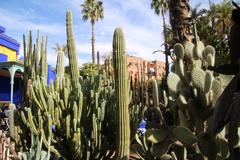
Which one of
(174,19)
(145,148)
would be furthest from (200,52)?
(174,19)

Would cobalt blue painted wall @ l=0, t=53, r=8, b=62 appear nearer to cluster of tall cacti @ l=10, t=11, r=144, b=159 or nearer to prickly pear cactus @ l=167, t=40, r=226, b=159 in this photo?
cluster of tall cacti @ l=10, t=11, r=144, b=159

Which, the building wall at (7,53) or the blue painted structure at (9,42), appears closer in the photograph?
the blue painted structure at (9,42)

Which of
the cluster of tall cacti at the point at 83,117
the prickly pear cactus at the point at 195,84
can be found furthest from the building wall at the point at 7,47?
the prickly pear cactus at the point at 195,84

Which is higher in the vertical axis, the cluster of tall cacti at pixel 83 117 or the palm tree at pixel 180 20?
the palm tree at pixel 180 20

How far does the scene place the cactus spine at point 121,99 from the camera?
5.08 metres

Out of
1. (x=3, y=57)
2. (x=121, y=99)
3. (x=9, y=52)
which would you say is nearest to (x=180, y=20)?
(x=121, y=99)

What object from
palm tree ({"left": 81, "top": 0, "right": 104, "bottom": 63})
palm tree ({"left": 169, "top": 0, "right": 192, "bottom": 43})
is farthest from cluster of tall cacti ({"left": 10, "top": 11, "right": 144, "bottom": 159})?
palm tree ({"left": 81, "top": 0, "right": 104, "bottom": 63})

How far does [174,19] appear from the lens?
5035 millimetres

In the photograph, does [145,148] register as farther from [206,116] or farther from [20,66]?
[20,66]

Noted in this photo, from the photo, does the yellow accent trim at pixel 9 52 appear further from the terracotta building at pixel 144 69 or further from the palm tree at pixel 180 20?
the palm tree at pixel 180 20

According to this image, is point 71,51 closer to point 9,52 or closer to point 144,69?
point 144,69

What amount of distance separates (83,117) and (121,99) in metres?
0.87

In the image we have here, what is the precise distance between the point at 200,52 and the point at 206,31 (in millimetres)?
18851

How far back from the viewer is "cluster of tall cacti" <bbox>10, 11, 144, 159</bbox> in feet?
16.9
